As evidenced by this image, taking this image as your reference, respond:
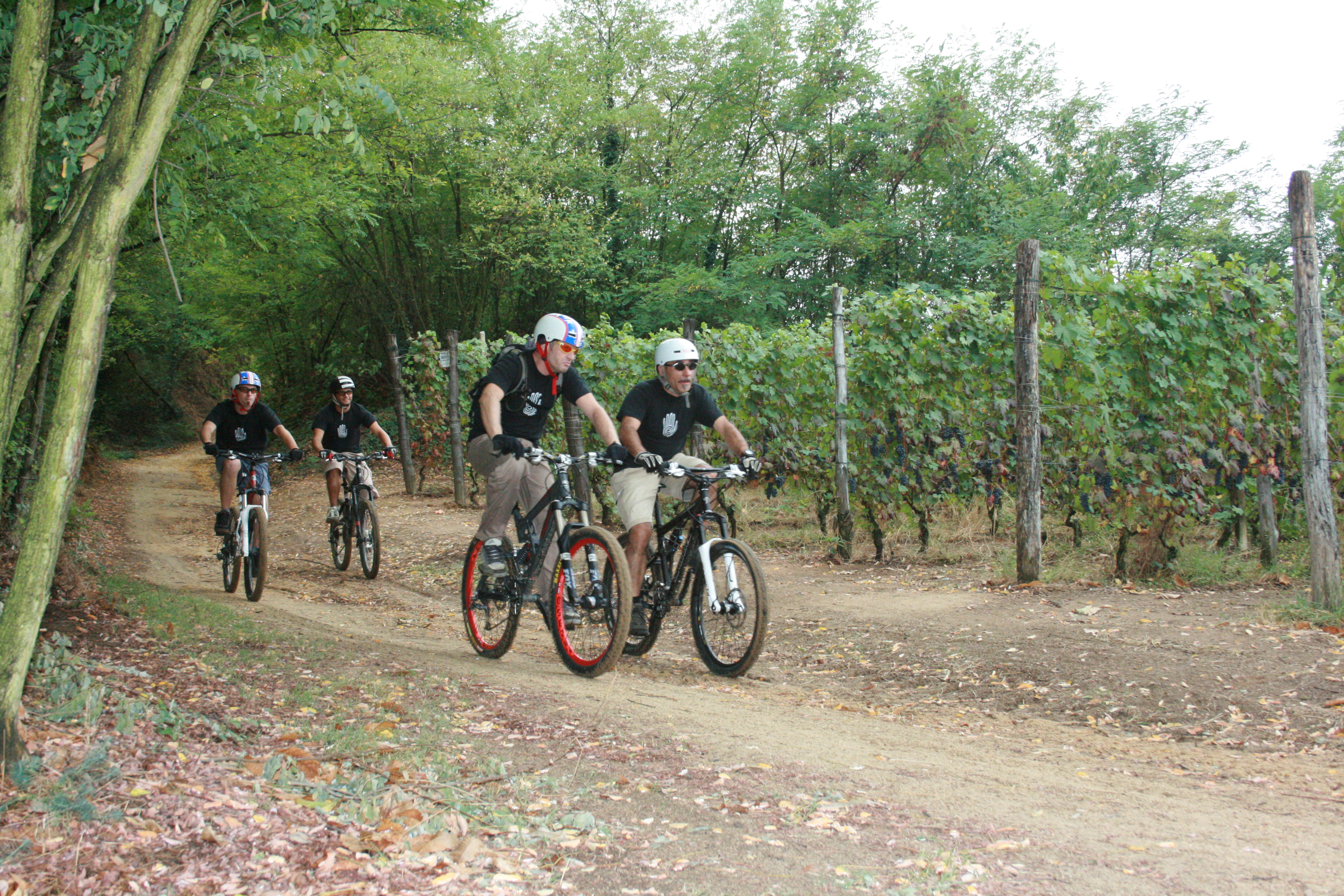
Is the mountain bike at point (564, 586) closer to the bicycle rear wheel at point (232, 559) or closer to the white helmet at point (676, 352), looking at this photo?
the white helmet at point (676, 352)

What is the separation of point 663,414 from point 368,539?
4.92m

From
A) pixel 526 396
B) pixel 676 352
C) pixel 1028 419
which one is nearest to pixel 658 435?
pixel 676 352

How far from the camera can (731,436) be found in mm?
6195

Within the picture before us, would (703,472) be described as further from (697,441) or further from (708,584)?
(697,441)

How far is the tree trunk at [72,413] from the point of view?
3.02 meters

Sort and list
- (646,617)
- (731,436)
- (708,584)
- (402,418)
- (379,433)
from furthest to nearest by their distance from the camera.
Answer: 1. (402,418)
2. (379,433)
3. (731,436)
4. (646,617)
5. (708,584)

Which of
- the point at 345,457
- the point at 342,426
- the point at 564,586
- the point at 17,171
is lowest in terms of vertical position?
the point at 564,586

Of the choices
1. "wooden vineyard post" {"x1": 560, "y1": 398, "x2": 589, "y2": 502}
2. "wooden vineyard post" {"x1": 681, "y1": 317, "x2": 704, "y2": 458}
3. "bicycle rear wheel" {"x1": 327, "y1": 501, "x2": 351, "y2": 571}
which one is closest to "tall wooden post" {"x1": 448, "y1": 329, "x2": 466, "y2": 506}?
"wooden vineyard post" {"x1": 560, "y1": 398, "x2": 589, "y2": 502}

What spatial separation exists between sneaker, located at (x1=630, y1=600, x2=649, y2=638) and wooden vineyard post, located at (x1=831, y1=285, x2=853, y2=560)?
13.6ft

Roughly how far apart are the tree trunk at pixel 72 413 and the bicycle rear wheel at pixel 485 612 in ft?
10.6

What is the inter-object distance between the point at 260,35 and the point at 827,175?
2540cm

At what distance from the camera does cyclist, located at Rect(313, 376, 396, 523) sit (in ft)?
33.2

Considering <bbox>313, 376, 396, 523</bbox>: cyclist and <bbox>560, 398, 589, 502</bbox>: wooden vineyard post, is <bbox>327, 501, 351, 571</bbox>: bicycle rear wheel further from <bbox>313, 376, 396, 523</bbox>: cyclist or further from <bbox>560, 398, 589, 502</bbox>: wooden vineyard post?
<bbox>560, 398, 589, 502</bbox>: wooden vineyard post

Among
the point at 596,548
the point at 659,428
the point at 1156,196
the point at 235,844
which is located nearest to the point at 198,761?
the point at 235,844
